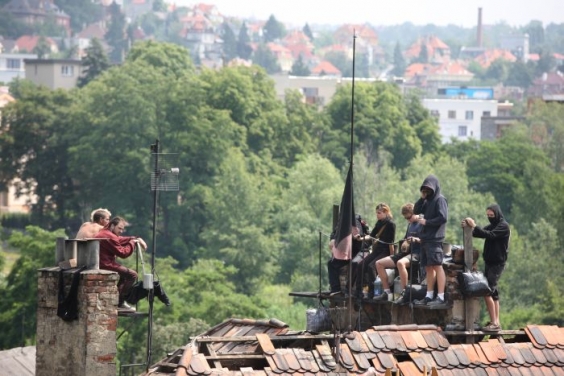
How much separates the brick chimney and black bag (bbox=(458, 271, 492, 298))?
4.01 meters

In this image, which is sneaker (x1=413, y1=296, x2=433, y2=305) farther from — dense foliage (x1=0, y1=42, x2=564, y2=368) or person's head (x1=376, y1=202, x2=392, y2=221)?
dense foliage (x1=0, y1=42, x2=564, y2=368)

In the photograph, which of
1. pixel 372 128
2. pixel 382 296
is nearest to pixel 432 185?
pixel 382 296

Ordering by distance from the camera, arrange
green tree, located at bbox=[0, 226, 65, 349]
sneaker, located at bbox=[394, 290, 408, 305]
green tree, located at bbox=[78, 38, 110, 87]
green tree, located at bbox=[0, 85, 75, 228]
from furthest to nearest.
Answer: green tree, located at bbox=[78, 38, 110, 87]
green tree, located at bbox=[0, 85, 75, 228]
green tree, located at bbox=[0, 226, 65, 349]
sneaker, located at bbox=[394, 290, 408, 305]

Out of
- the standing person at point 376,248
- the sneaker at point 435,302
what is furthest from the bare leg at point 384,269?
the sneaker at point 435,302

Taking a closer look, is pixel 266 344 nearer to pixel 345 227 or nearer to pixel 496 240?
pixel 345 227

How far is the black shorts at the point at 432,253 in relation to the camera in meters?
26.7

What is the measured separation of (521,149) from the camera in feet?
483

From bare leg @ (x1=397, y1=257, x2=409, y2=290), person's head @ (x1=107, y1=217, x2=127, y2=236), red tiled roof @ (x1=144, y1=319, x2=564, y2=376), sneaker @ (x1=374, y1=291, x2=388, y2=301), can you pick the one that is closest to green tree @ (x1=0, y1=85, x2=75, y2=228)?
sneaker @ (x1=374, y1=291, x2=388, y2=301)

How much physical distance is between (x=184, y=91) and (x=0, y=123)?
14.4 metres

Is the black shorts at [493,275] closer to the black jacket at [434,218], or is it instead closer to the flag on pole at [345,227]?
the black jacket at [434,218]

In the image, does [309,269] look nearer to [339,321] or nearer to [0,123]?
[0,123]

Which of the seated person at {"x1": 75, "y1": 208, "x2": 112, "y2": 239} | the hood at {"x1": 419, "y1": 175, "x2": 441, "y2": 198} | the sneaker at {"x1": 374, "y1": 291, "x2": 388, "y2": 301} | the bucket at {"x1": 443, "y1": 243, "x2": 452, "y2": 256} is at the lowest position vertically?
the sneaker at {"x1": 374, "y1": 291, "x2": 388, "y2": 301}

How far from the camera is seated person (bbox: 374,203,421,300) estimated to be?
27.4 metres

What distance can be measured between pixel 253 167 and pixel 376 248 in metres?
117
